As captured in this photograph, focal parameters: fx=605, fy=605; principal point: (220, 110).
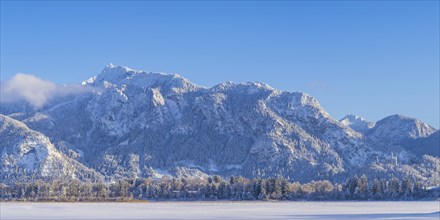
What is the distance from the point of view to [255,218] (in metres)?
95.4

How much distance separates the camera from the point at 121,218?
9431 centimetres

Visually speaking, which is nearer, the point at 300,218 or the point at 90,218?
the point at 90,218

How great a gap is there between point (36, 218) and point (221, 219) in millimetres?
29195

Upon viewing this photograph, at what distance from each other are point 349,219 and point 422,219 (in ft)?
37.3

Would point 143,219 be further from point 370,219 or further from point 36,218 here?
point 370,219

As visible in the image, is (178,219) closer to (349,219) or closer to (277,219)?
(277,219)

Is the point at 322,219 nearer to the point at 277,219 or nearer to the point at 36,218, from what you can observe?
the point at 277,219

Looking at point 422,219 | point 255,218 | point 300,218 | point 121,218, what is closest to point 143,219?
point 121,218

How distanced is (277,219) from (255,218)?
3456 millimetres

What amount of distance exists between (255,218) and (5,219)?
3781cm

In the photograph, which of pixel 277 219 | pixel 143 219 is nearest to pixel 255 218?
pixel 277 219

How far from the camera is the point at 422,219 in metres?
92.0

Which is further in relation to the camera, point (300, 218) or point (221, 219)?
point (300, 218)

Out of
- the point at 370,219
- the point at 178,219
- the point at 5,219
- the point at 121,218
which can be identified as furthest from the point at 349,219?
the point at 5,219
